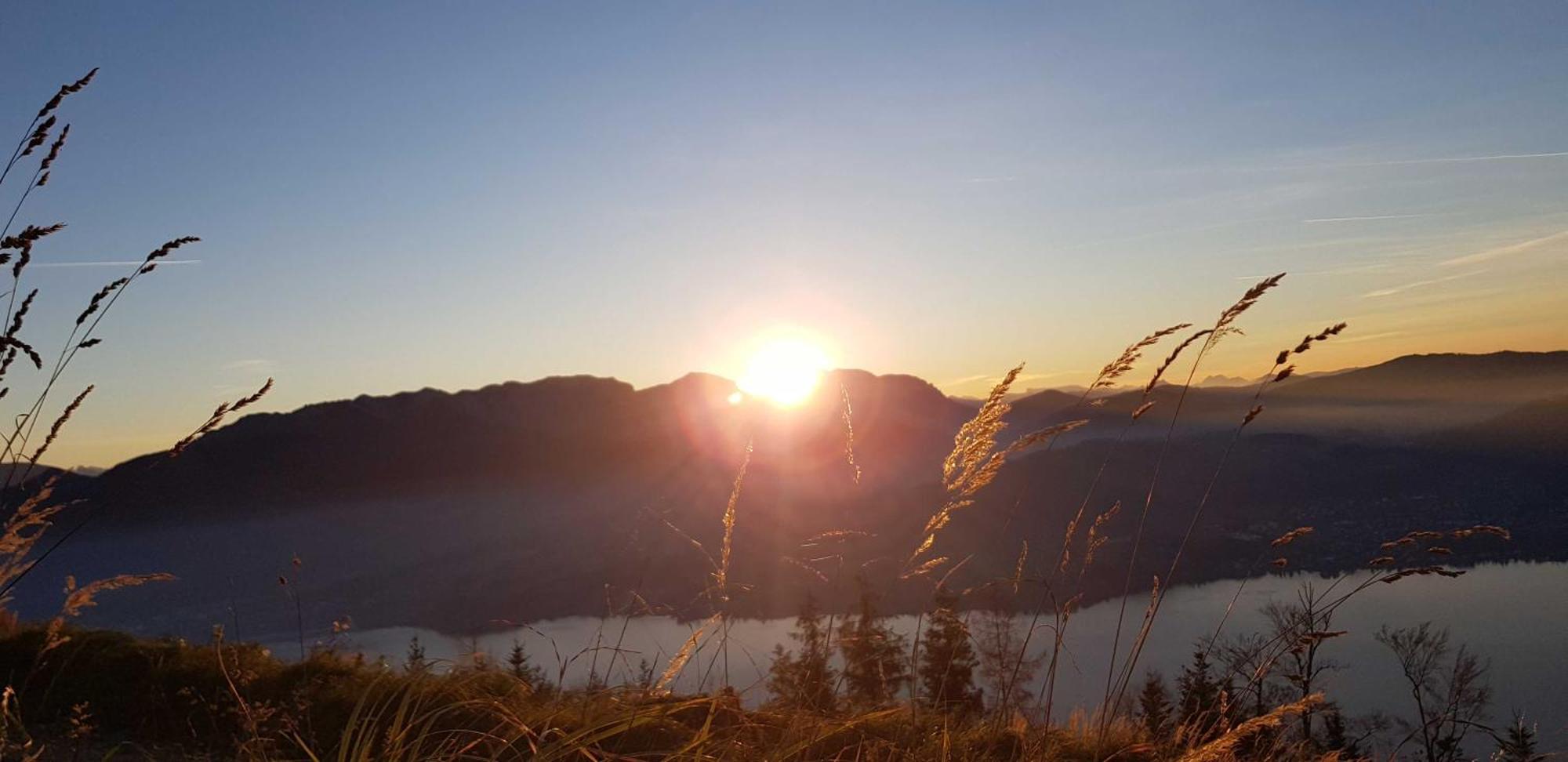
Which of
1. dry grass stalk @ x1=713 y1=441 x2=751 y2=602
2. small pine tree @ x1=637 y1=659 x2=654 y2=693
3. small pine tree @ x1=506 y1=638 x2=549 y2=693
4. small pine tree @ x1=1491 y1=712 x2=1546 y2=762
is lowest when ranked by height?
small pine tree @ x1=506 y1=638 x2=549 y2=693

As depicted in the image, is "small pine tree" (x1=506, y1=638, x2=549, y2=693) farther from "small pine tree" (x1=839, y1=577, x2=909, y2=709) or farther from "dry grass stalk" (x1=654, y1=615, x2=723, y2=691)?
"small pine tree" (x1=839, y1=577, x2=909, y2=709)

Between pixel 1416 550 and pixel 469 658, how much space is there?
3662 millimetres

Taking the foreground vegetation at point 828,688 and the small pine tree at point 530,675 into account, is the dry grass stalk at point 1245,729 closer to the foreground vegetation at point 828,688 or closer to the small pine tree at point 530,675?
the foreground vegetation at point 828,688

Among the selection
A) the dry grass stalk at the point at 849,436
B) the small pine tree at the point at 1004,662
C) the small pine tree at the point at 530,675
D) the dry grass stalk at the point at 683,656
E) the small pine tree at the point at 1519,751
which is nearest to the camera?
the small pine tree at the point at 1519,751

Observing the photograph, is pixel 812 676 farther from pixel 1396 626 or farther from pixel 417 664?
pixel 1396 626

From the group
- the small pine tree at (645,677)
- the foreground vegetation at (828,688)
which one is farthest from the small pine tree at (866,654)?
the small pine tree at (645,677)

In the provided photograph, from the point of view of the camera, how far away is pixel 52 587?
188m

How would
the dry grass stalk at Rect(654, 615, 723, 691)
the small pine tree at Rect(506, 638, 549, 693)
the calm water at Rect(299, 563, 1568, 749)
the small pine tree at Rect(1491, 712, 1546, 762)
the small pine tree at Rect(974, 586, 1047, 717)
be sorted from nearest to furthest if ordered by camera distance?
the small pine tree at Rect(1491, 712, 1546, 762) < the dry grass stalk at Rect(654, 615, 723, 691) < the small pine tree at Rect(974, 586, 1047, 717) < the small pine tree at Rect(506, 638, 549, 693) < the calm water at Rect(299, 563, 1568, 749)

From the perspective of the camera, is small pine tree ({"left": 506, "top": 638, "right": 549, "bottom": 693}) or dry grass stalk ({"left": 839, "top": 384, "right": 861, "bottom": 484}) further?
small pine tree ({"left": 506, "top": 638, "right": 549, "bottom": 693})

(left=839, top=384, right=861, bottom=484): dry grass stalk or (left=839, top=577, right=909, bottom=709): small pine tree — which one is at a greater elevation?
(left=839, top=384, right=861, bottom=484): dry grass stalk

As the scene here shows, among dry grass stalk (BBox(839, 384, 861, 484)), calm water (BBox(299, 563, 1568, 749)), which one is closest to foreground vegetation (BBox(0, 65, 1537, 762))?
dry grass stalk (BBox(839, 384, 861, 484))

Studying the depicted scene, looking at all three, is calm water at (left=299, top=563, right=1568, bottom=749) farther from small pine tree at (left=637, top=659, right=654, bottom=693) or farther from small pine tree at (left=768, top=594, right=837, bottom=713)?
small pine tree at (left=637, top=659, right=654, bottom=693)

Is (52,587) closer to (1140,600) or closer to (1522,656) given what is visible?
(1140,600)

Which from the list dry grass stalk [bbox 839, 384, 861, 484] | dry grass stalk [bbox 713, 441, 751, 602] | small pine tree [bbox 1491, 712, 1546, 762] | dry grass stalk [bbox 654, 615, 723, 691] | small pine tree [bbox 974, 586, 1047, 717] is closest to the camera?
small pine tree [bbox 1491, 712, 1546, 762]
